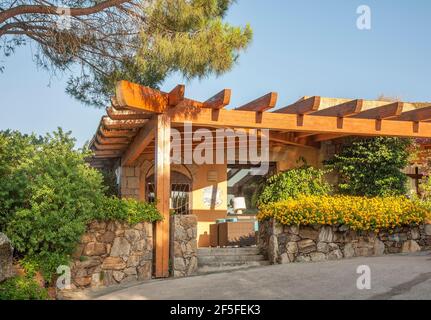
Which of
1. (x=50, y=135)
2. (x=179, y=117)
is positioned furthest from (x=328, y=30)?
(x=50, y=135)

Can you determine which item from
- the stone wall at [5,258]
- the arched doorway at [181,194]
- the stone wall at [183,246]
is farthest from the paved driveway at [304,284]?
the arched doorway at [181,194]

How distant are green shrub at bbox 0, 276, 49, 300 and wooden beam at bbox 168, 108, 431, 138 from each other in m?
3.64

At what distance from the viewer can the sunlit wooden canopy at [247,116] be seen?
8.93m

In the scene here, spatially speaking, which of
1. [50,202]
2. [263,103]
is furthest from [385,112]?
[50,202]

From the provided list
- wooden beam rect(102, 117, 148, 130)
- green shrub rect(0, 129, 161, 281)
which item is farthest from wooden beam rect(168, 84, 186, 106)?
green shrub rect(0, 129, 161, 281)

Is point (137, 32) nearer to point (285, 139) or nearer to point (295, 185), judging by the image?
point (285, 139)

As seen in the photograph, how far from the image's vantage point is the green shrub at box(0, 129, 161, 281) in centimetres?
781

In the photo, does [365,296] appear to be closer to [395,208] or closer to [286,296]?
[286,296]

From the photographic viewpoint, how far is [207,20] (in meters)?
9.28

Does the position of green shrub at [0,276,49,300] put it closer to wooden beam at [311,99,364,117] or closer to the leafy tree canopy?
the leafy tree canopy

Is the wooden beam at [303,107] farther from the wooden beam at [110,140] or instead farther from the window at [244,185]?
the window at [244,185]

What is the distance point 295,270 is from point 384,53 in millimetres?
4412

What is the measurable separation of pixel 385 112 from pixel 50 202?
6.61 m

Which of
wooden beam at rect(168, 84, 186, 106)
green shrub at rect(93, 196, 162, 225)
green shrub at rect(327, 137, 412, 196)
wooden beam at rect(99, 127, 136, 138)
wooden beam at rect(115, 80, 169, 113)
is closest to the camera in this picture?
wooden beam at rect(115, 80, 169, 113)
